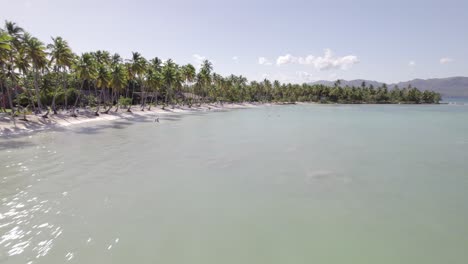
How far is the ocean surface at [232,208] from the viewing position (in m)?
9.77

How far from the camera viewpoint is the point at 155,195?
50.2 ft

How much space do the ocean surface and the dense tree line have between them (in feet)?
102

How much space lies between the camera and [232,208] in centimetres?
1362

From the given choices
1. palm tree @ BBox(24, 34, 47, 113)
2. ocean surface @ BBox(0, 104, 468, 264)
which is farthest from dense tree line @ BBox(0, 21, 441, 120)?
ocean surface @ BBox(0, 104, 468, 264)

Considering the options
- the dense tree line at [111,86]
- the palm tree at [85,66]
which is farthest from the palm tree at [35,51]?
→ the palm tree at [85,66]

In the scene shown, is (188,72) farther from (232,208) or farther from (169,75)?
(232,208)

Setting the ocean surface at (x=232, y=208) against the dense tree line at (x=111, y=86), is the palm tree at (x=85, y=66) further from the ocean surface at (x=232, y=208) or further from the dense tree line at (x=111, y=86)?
the ocean surface at (x=232, y=208)

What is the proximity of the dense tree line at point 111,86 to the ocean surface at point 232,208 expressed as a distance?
102 ft

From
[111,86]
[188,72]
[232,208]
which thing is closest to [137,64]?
[111,86]

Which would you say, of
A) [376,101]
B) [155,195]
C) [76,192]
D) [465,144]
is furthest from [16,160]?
[376,101]

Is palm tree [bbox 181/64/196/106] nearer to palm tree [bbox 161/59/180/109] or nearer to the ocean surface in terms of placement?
palm tree [bbox 161/59/180/109]

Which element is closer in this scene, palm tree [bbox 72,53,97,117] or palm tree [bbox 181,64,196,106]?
palm tree [bbox 72,53,97,117]

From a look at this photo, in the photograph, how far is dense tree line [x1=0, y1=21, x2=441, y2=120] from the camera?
48344 mm

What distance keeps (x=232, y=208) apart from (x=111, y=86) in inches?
2640
